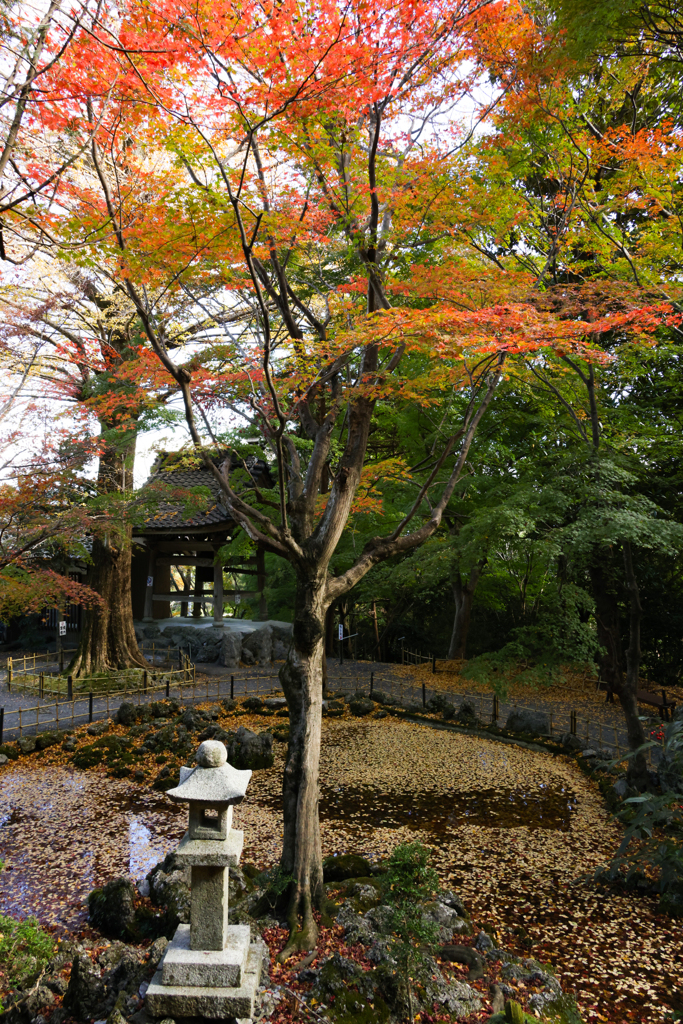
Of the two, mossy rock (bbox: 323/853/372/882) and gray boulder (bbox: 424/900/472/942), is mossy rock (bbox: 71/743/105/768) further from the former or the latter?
gray boulder (bbox: 424/900/472/942)

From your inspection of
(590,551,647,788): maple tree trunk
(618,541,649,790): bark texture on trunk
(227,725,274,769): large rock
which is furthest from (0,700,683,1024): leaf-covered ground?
(590,551,647,788): maple tree trunk

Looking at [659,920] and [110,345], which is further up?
[110,345]

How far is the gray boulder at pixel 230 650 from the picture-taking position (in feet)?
54.5

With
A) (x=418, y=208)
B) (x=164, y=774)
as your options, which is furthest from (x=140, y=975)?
(x=418, y=208)

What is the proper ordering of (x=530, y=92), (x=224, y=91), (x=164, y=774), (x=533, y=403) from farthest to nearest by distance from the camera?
(x=533, y=403) < (x=164, y=774) < (x=530, y=92) < (x=224, y=91)

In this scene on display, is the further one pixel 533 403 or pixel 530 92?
pixel 533 403

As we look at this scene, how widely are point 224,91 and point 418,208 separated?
106 inches

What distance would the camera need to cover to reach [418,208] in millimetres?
6520

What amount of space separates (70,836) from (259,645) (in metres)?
10.6

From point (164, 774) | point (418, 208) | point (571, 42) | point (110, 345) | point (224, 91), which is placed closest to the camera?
point (224, 91)

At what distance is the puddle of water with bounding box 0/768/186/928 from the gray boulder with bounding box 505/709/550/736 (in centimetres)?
617

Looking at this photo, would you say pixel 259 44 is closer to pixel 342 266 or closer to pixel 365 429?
pixel 342 266

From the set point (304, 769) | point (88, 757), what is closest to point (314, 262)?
point (304, 769)

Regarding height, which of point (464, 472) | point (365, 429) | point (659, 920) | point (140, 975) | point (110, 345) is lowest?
point (659, 920)
